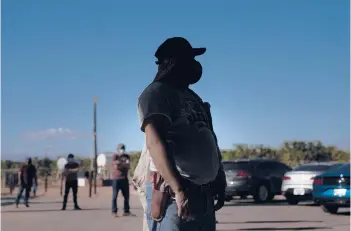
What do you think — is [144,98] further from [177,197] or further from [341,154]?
[341,154]

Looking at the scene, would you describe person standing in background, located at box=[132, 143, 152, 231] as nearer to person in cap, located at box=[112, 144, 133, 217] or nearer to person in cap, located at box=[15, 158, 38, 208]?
person in cap, located at box=[112, 144, 133, 217]

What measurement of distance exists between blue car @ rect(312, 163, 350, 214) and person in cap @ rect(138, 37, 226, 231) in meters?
11.0

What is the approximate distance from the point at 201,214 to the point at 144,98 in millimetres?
706

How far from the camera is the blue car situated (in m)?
13.7

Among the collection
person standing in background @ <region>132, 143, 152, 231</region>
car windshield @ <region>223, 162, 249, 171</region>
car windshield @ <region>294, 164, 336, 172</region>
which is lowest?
person standing in background @ <region>132, 143, 152, 231</region>

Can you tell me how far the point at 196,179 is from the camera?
3.18 m

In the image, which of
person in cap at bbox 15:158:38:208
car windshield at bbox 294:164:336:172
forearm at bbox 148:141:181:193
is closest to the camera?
forearm at bbox 148:141:181:193

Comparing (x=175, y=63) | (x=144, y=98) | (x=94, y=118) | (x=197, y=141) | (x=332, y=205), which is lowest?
(x=332, y=205)

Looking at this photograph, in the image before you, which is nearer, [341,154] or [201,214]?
[201,214]

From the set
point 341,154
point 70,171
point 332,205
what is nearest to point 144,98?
point 332,205

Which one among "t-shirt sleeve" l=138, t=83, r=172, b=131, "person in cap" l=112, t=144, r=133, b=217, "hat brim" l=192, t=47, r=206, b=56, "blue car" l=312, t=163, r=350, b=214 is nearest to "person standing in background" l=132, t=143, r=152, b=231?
"t-shirt sleeve" l=138, t=83, r=172, b=131

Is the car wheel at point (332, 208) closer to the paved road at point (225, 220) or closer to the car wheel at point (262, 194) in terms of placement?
the paved road at point (225, 220)

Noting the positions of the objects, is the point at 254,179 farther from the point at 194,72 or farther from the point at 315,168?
the point at 194,72

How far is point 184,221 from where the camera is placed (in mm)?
3195
